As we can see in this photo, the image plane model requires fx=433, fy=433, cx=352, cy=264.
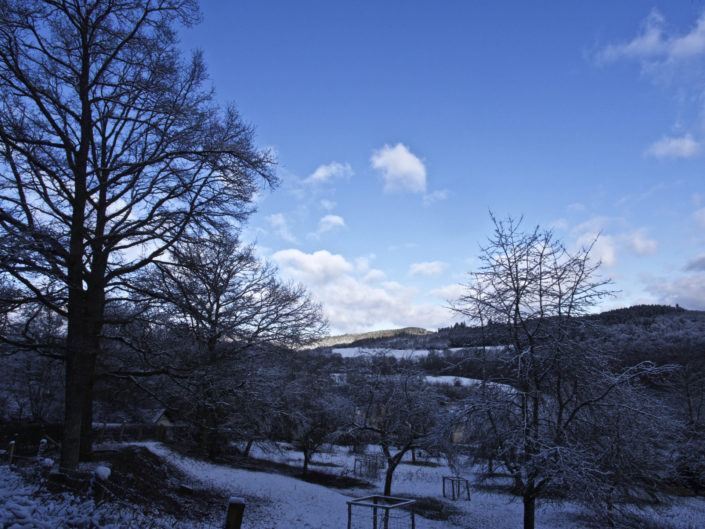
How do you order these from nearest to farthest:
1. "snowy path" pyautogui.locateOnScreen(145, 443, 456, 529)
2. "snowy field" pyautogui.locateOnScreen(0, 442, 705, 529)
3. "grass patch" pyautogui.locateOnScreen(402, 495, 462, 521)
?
"snowy field" pyautogui.locateOnScreen(0, 442, 705, 529) → "snowy path" pyautogui.locateOnScreen(145, 443, 456, 529) → "grass patch" pyautogui.locateOnScreen(402, 495, 462, 521)

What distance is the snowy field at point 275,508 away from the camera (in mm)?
6055

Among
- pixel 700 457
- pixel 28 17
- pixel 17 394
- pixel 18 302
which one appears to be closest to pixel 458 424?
pixel 18 302

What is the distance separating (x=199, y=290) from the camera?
35.8 feet

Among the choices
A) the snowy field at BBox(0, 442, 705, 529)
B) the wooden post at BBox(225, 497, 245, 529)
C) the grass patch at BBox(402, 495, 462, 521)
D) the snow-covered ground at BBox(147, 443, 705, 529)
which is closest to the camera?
the wooden post at BBox(225, 497, 245, 529)

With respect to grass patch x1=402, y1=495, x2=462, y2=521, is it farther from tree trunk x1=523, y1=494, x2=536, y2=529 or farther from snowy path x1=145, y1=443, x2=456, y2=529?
tree trunk x1=523, y1=494, x2=536, y2=529

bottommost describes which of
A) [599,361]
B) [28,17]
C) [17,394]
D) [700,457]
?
[700,457]

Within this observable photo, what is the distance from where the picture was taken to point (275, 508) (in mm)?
14367

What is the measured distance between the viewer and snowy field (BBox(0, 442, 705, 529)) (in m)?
6.05

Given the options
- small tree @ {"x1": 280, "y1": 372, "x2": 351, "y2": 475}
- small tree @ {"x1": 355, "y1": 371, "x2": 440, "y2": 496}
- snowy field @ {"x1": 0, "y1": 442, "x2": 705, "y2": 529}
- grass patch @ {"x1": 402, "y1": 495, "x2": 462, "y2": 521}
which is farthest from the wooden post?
small tree @ {"x1": 280, "y1": 372, "x2": 351, "y2": 475}

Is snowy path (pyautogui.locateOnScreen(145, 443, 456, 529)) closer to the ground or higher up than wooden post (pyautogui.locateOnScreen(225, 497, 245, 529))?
closer to the ground

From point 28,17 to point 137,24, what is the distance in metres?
1.99

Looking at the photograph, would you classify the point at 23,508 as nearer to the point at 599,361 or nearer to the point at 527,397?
the point at 527,397

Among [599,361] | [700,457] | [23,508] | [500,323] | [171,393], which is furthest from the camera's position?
[700,457]

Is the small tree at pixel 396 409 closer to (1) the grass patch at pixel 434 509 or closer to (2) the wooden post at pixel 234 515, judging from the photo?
(1) the grass patch at pixel 434 509
